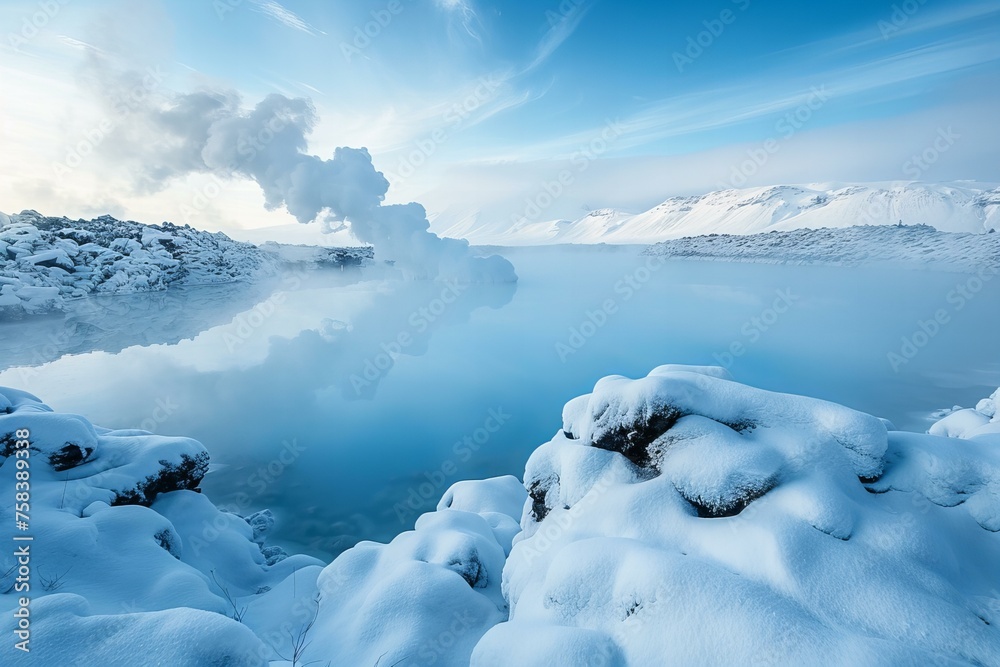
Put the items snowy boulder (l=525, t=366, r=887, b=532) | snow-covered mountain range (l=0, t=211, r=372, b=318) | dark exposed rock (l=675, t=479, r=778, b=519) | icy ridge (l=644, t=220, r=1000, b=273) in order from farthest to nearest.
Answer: icy ridge (l=644, t=220, r=1000, b=273)
snow-covered mountain range (l=0, t=211, r=372, b=318)
snowy boulder (l=525, t=366, r=887, b=532)
dark exposed rock (l=675, t=479, r=778, b=519)

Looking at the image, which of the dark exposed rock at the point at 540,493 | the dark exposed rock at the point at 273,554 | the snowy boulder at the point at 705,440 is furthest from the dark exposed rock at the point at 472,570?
the dark exposed rock at the point at 273,554

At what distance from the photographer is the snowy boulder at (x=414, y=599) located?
407 cm

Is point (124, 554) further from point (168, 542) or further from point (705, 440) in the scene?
point (705, 440)

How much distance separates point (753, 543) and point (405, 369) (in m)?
17.0

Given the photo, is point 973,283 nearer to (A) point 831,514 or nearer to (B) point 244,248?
(A) point 831,514

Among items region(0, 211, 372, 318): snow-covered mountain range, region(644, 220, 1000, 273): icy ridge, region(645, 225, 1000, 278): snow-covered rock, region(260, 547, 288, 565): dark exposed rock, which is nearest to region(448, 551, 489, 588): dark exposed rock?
region(260, 547, 288, 565): dark exposed rock

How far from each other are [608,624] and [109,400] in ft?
61.0

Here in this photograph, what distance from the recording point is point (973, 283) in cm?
4144

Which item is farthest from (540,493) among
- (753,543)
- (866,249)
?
(866,249)

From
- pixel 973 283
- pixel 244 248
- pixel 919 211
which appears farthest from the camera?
pixel 919 211

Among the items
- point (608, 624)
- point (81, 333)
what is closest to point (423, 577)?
point (608, 624)

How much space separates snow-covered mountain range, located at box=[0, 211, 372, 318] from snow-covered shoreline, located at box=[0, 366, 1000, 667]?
113 feet

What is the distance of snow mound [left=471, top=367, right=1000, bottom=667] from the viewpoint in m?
2.71

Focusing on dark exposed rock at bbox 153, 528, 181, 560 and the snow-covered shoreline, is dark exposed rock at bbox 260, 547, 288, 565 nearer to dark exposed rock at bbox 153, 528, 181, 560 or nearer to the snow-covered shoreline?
the snow-covered shoreline
